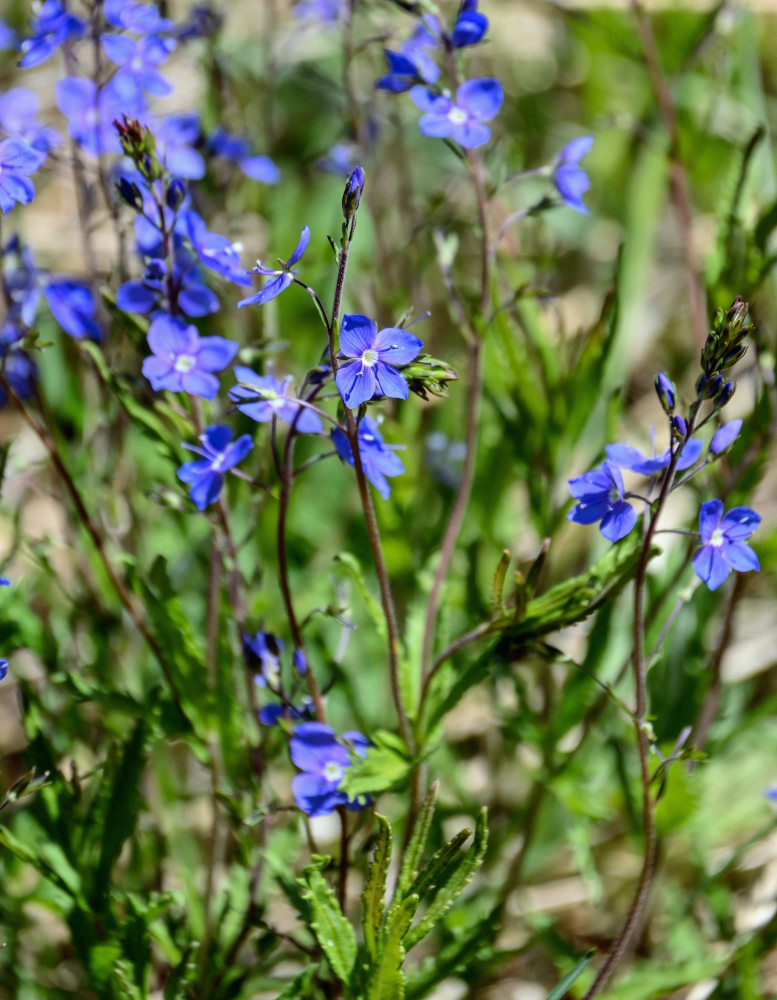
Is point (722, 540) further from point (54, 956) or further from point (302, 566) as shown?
point (54, 956)

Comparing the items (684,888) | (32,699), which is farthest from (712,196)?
(32,699)

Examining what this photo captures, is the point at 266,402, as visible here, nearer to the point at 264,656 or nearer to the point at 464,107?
the point at 264,656

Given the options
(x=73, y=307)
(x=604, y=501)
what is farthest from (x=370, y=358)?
(x=73, y=307)

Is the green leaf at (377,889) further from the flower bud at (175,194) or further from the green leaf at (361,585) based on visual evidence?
the flower bud at (175,194)

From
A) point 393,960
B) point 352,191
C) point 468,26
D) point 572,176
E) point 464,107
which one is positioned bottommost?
point 393,960

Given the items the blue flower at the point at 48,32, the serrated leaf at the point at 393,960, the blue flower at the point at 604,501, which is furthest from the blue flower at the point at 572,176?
the serrated leaf at the point at 393,960

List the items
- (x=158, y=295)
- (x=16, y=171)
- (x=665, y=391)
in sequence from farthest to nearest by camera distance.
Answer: (x=158, y=295) → (x=16, y=171) → (x=665, y=391)
